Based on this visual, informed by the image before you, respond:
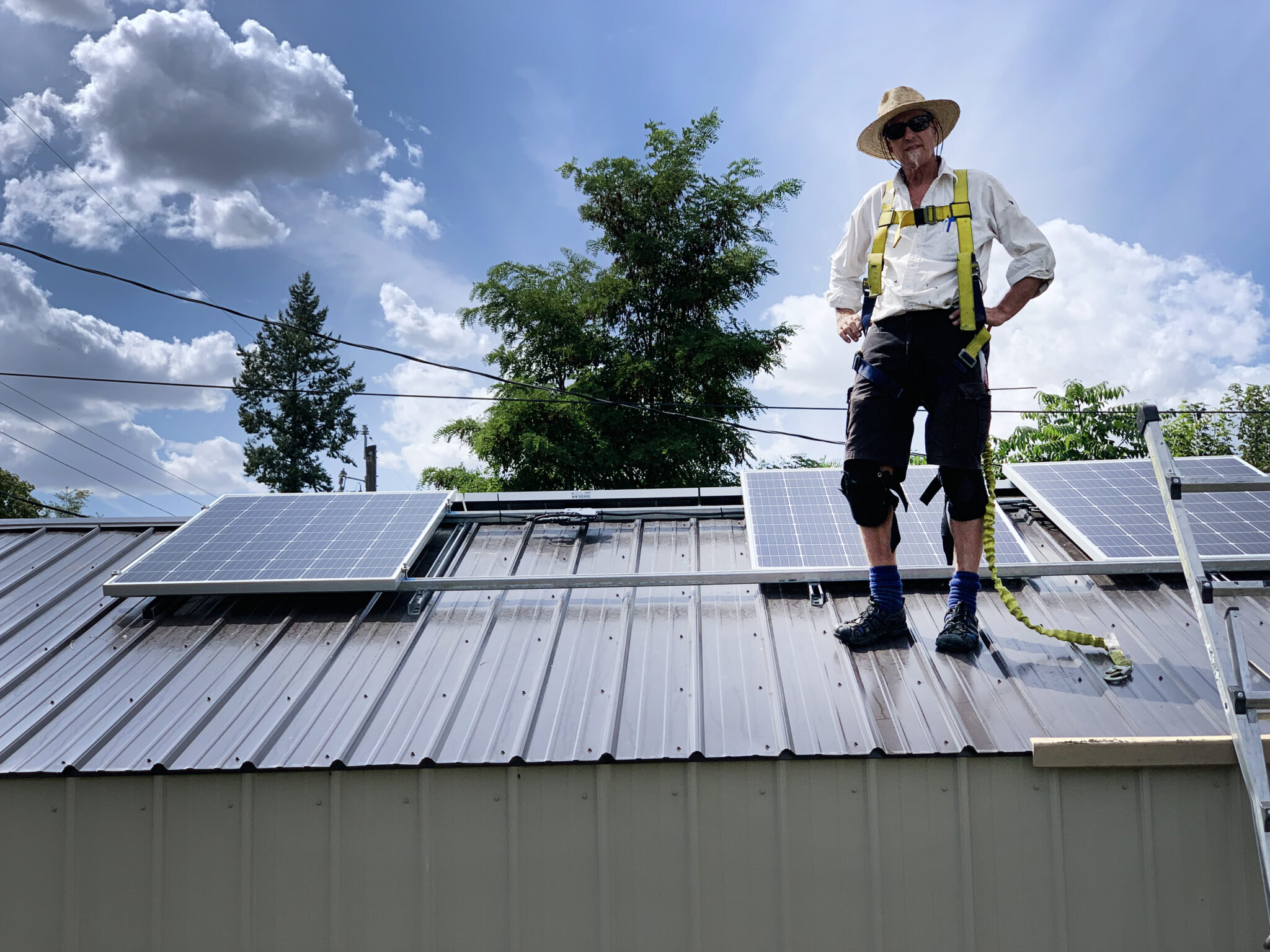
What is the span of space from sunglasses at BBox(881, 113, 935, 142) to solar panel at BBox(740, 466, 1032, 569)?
2.15 m

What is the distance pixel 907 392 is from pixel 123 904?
4.08m

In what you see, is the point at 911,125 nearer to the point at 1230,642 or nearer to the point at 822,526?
the point at 822,526

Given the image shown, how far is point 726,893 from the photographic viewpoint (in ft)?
11.0

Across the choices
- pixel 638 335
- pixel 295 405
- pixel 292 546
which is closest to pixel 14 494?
pixel 295 405

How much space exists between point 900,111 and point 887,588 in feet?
7.56

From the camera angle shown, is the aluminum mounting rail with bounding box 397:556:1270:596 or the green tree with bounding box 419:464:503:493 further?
the green tree with bounding box 419:464:503:493

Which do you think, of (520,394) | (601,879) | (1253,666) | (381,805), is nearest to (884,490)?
(1253,666)

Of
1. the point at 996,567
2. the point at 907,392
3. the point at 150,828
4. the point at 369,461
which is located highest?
the point at 369,461

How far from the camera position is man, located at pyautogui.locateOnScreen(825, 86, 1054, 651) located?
4.07 meters

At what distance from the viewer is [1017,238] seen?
4.14 meters

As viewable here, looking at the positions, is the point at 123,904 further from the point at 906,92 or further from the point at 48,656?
the point at 906,92

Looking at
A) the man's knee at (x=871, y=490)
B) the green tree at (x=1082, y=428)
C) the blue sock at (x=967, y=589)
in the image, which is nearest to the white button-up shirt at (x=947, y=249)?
the man's knee at (x=871, y=490)

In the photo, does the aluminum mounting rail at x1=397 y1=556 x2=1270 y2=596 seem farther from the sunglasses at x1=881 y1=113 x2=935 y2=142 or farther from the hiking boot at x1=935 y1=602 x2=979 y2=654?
the sunglasses at x1=881 y1=113 x2=935 y2=142

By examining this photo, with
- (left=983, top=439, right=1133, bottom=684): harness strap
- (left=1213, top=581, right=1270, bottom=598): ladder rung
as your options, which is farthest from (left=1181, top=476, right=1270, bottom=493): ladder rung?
(left=983, top=439, right=1133, bottom=684): harness strap
